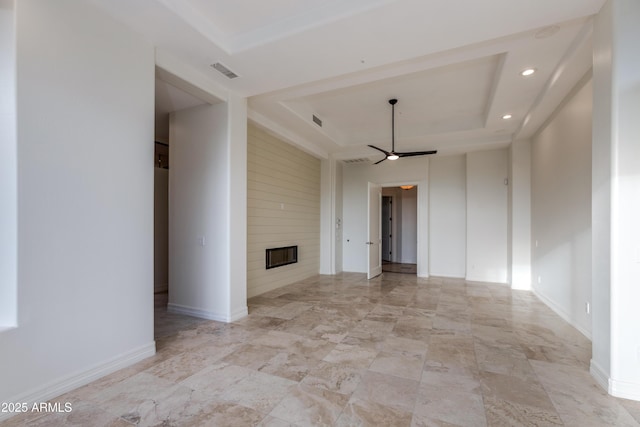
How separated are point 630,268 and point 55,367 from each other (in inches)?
176

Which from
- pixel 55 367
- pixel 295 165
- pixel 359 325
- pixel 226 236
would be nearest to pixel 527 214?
pixel 359 325

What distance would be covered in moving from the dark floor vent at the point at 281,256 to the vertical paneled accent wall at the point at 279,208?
0.33ft

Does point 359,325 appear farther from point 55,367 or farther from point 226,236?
point 55,367

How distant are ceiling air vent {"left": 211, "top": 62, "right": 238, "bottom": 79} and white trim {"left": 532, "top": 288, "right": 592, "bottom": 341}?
17.4 feet

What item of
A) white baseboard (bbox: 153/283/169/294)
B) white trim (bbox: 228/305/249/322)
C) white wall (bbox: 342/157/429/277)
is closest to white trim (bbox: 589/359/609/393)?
white trim (bbox: 228/305/249/322)

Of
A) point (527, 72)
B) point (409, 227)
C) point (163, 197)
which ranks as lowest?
point (409, 227)

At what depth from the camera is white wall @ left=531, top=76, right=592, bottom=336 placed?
356cm

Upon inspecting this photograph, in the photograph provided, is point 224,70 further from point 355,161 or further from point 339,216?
point 339,216

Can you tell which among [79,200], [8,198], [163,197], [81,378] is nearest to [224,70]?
[79,200]

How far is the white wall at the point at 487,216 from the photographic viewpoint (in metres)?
6.64

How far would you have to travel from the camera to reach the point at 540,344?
3287 millimetres

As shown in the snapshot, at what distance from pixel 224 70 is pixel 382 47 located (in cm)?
186

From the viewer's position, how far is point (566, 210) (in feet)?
13.5

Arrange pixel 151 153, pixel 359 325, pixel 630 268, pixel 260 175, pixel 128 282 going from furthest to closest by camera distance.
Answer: pixel 260 175
pixel 359 325
pixel 151 153
pixel 128 282
pixel 630 268
